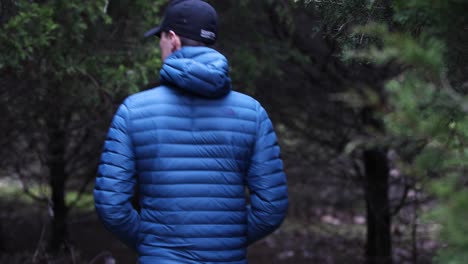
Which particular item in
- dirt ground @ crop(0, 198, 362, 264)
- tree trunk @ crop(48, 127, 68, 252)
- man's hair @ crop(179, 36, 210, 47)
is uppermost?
man's hair @ crop(179, 36, 210, 47)

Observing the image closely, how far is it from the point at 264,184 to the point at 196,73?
1.81 feet

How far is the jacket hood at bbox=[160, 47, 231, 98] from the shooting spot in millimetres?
2559

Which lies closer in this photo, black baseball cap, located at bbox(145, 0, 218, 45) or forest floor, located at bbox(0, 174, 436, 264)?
black baseball cap, located at bbox(145, 0, 218, 45)

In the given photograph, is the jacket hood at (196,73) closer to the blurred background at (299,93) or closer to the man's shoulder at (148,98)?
the man's shoulder at (148,98)

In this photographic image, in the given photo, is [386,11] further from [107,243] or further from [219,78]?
[107,243]

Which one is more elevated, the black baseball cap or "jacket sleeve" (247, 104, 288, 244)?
the black baseball cap

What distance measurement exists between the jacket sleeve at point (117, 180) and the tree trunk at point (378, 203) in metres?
4.72

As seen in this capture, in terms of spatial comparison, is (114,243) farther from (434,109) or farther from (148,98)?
(434,109)

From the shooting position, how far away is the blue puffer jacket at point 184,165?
254cm

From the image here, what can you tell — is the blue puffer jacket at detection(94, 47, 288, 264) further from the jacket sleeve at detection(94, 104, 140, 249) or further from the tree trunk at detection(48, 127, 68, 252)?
the tree trunk at detection(48, 127, 68, 252)

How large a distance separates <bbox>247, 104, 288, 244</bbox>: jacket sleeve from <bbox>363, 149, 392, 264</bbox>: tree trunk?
437 cm

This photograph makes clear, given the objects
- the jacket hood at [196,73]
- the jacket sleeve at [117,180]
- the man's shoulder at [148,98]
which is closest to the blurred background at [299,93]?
the jacket hood at [196,73]

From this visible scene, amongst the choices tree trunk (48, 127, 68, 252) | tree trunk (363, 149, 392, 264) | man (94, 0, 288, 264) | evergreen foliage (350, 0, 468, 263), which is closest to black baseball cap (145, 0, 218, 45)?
man (94, 0, 288, 264)

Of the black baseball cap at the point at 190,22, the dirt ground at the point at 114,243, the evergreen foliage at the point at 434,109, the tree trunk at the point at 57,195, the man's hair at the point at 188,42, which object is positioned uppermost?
the black baseball cap at the point at 190,22
